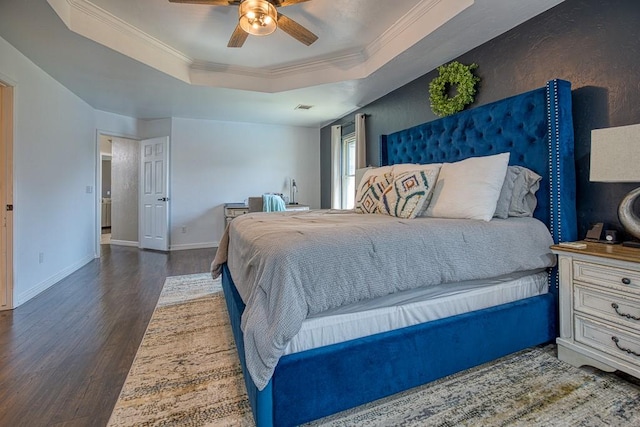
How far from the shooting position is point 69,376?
1668mm

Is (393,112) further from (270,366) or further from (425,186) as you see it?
(270,366)

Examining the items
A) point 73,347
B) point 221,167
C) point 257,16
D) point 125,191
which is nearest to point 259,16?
point 257,16

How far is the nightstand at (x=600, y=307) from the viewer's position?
1467 mm

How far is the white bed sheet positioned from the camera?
1264 mm

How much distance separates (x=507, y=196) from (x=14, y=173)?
4195 millimetres

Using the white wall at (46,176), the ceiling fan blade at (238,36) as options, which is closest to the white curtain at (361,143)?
the ceiling fan blade at (238,36)

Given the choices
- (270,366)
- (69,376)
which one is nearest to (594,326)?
(270,366)

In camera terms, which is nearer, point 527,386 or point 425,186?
point 527,386

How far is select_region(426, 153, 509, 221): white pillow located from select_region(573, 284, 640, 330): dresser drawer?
623 mm

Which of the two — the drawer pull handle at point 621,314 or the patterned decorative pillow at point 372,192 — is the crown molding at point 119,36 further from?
the drawer pull handle at point 621,314

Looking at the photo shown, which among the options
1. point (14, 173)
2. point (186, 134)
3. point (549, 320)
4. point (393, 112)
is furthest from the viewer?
point (186, 134)

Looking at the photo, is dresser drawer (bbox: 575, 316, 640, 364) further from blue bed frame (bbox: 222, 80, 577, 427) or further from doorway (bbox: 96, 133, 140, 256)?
doorway (bbox: 96, 133, 140, 256)

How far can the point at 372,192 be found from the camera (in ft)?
8.98

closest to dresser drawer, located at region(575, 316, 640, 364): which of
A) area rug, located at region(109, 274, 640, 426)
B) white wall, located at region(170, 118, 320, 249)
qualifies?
area rug, located at region(109, 274, 640, 426)
